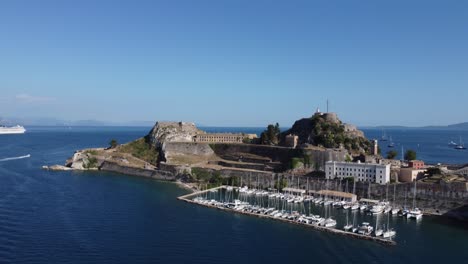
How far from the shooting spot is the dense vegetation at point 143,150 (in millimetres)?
89500

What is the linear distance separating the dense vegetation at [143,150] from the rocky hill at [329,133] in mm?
28752

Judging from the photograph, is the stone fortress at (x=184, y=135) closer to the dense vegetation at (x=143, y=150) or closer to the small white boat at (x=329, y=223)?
the dense vegetation at (x=143, y=150)

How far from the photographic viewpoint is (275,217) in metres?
49.6

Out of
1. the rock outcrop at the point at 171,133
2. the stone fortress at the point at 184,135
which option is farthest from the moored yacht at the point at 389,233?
the rock outcrop at the point at 171,133

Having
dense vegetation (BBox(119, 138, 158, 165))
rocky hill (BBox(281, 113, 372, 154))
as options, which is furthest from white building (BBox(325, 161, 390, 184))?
dense vegetation (BBox(119, 138, 158, 165))

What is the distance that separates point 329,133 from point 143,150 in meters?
41.0

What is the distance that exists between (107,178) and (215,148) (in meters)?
24.9

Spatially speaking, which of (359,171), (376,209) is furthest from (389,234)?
(359,171)

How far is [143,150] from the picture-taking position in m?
93.1

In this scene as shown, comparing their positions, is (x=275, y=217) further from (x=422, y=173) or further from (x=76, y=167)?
(x=76, y=167)

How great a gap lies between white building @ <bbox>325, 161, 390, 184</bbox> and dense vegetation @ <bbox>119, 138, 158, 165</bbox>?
38.6 meters

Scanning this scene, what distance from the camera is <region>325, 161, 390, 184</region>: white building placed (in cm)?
5953

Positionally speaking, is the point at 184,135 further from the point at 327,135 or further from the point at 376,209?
the point at 376,209

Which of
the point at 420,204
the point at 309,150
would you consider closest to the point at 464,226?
the point at 420,204
